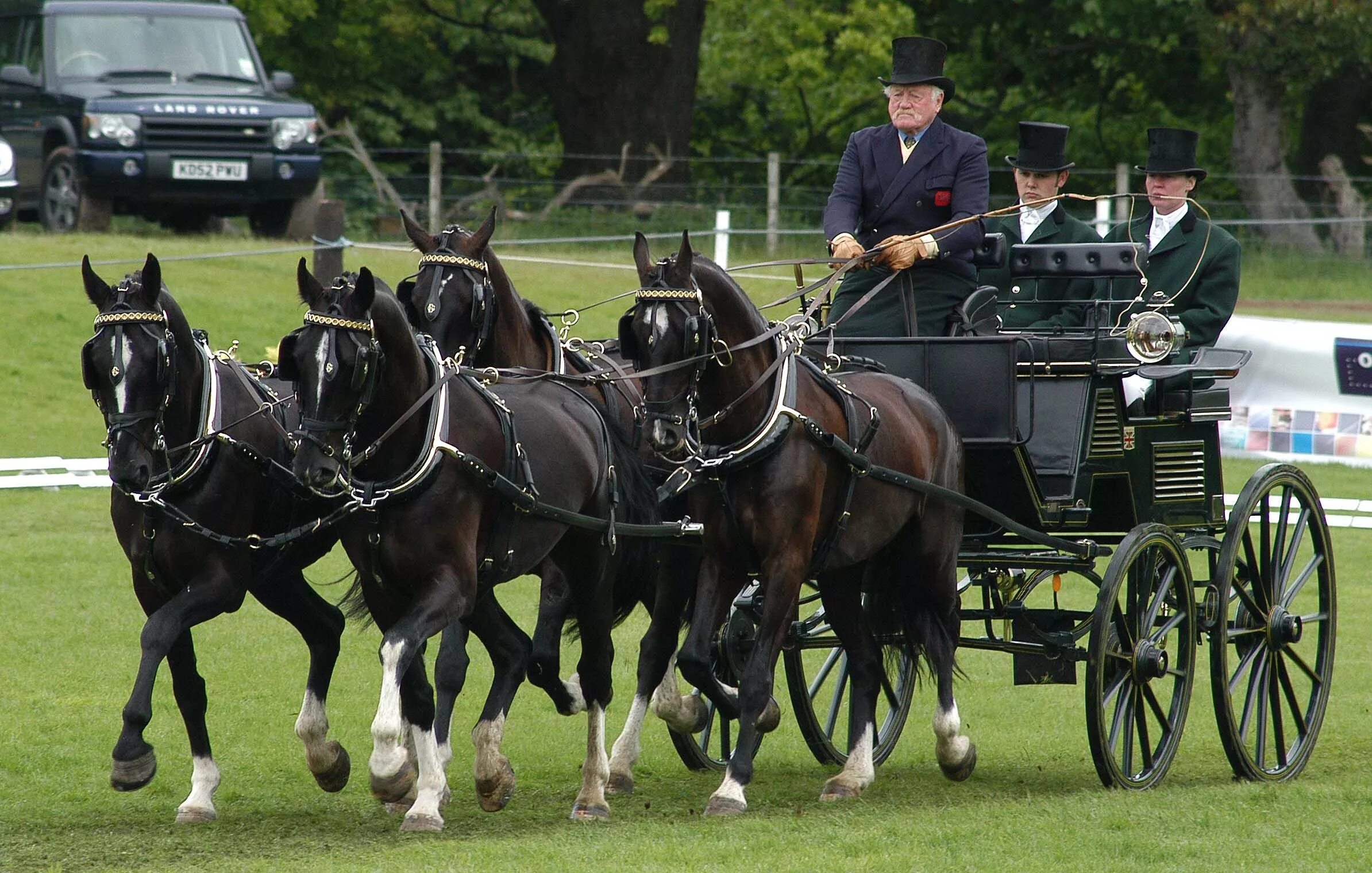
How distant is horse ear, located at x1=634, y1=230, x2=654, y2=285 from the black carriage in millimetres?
1064

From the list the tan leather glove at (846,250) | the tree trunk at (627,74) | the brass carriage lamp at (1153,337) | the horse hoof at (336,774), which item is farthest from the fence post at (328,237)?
the tree trunk at (627,74)

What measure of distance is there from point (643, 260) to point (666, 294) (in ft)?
0.65

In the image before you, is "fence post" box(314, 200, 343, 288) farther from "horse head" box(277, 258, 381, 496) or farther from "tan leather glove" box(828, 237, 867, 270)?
"horse head" box(277, 258, 381, 496)

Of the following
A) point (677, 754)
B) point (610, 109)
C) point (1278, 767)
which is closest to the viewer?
point (1278, 767)

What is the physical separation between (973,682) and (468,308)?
11.5ft

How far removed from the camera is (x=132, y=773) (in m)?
5.71

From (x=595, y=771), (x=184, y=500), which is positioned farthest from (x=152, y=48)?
(x=595, y=771)

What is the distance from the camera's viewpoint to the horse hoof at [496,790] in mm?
6102

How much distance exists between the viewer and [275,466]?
236 inches

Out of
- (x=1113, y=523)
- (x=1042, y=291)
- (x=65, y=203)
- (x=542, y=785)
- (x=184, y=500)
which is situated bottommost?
(x=542, y=785)

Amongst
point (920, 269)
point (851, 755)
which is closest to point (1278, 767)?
point (851, 755)

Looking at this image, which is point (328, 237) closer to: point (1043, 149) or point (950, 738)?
point (1043, 149)

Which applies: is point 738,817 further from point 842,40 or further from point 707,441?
point 842,40

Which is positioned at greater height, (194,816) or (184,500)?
(184,500)
